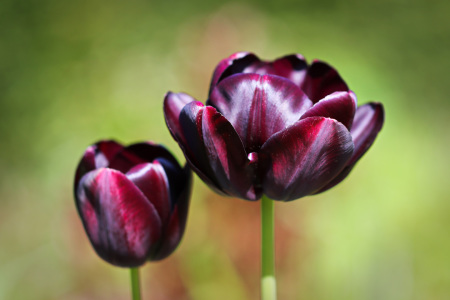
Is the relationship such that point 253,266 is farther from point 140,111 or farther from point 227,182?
point 227,182

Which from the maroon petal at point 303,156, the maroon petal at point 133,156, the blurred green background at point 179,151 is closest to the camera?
the maroon petal at point 303,156

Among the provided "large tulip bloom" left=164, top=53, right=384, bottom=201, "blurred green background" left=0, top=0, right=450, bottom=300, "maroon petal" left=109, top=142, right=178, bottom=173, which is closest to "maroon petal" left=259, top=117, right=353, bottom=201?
"large tulip bloom" left=164, top=53, right=384, bottom=201

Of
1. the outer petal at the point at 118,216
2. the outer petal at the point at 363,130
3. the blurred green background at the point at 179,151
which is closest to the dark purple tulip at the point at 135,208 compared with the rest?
the outer petal at the point at 118,216

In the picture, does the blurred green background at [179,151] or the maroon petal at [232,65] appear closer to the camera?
the maroon petal at [232,65]

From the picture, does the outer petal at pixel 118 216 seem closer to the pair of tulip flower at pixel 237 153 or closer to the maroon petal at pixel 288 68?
the pair of tulip flower at pixel 237 153

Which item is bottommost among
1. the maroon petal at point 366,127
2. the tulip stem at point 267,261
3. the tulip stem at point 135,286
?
the tulip stem at point 135,286

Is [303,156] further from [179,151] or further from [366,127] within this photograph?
[179,151]

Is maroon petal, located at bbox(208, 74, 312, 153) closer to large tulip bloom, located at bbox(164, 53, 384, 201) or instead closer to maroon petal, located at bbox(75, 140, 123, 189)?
large tulip bloom, located at bbox(164, 53, 384, 201)
